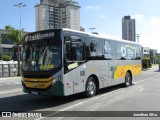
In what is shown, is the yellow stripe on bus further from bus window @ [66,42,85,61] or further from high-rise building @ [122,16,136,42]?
high-rise building @ [122,16,136,42]

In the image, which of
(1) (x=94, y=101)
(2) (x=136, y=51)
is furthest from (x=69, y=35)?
(2) (x=136, y=51)

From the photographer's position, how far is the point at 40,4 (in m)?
116

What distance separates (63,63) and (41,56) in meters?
1.01

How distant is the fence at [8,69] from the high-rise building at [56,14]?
245 ft

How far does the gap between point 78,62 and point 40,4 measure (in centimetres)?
10939

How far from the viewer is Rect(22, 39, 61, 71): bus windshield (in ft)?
33.6

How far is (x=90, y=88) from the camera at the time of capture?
1212 centimetres

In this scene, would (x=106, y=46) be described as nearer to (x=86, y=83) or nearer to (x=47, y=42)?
(x=86, y=83)

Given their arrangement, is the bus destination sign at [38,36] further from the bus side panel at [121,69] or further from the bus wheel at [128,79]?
the bus wheel at [128,79]

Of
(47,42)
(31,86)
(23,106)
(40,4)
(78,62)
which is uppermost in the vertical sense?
(40,4)

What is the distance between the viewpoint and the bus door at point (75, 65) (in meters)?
10.5

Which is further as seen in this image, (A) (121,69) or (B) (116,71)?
(A) (121,69)

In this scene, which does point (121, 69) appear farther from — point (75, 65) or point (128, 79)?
point (75, 65)

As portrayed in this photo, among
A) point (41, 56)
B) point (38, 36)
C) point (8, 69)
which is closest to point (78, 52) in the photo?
point (41, 56)
